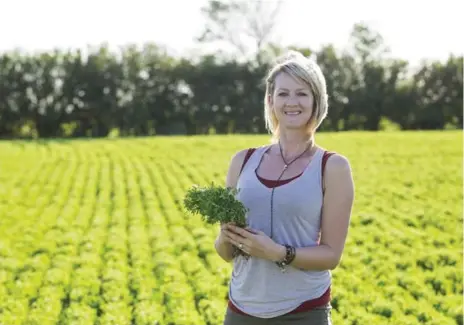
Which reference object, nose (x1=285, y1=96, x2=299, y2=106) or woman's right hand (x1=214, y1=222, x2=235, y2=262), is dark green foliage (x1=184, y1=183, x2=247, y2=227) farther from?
nose (x1=285, y1=96, x2=299, y2=106)

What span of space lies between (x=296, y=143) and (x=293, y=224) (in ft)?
1.13

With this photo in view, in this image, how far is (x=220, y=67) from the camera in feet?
153

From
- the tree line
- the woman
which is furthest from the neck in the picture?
the tree line

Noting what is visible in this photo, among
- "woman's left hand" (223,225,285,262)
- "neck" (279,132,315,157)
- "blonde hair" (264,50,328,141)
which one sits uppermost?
"blonde hair" (264,50,328,141)

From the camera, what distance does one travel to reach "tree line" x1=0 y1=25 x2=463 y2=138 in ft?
144

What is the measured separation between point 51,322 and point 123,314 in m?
0.65

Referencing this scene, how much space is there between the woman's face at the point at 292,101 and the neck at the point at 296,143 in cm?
5

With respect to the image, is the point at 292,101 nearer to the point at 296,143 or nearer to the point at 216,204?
the point at 296,143

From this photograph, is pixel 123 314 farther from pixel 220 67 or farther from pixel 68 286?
pixel 220 67

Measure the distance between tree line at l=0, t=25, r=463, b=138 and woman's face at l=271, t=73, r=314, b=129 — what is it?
133 feet

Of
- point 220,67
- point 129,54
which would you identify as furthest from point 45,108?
point 220,67

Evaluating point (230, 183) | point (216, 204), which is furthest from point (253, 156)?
point (216, 204)

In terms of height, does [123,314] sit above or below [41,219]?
above

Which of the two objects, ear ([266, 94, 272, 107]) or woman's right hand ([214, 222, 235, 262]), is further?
ear ([266, 94, 272, 107])
